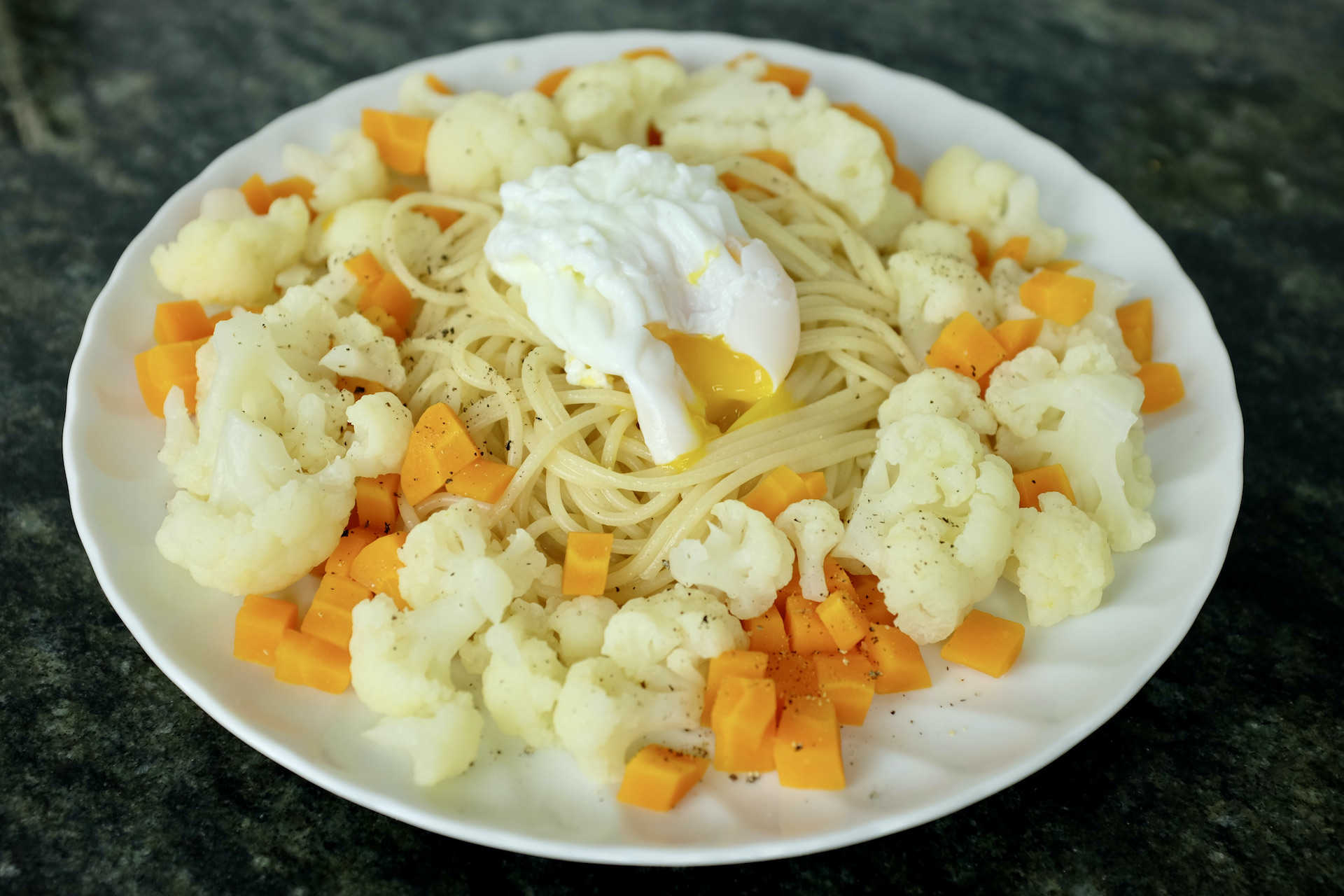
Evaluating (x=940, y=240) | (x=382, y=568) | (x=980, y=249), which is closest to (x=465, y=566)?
(x=382, y=568)

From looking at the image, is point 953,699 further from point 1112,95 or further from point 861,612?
point 1112,95

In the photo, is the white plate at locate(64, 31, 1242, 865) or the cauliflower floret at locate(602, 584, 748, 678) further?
the cauliflower floret at locate(602, 584, 748, 678)

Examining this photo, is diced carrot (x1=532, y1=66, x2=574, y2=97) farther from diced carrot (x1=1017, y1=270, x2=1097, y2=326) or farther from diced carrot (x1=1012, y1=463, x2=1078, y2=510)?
diced carrot (x1=1012, y1=463, x2=1078, y2=510)

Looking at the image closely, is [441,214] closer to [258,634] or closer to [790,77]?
[790,77]

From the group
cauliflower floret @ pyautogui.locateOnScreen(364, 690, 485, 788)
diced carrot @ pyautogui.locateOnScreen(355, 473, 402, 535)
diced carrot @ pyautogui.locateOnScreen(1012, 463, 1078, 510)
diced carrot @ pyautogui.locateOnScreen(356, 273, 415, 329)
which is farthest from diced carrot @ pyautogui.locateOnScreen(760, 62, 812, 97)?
cauliflower floret @ pyautogui.locateOnScreen(364, 690, 485, 788)

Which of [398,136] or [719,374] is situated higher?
[398,136]

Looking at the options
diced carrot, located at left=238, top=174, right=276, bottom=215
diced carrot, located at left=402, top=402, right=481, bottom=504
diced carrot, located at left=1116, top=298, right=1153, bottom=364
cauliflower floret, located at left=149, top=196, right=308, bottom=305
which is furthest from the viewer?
diced carrot, located at left=238, top=174, right=276, bottom=215
